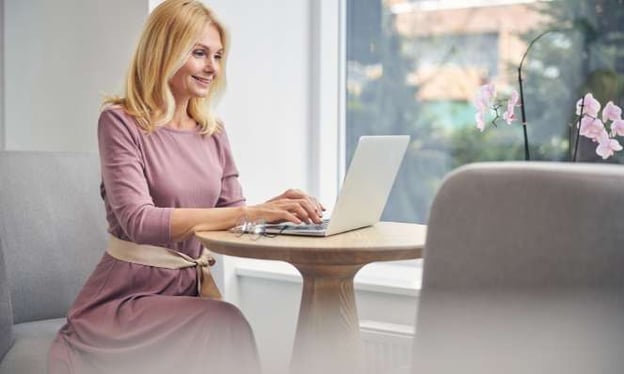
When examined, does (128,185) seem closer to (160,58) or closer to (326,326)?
(160,58)

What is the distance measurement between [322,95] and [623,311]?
84.8 inches

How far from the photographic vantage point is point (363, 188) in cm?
193

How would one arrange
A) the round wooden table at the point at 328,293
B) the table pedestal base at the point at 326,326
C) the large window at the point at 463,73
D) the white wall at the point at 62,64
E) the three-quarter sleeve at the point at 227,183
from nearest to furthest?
the round wooden table at the point at 328,293
the table pedestal base at the point at 326,326
the three-quarter sleeve at the point at 227,183
the large window at the point at 463,73
the white wall at the point at 62,64

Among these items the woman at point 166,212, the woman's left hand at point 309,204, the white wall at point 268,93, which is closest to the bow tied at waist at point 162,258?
the woman at point 166,212

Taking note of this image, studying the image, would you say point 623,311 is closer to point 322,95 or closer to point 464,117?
point 464,117

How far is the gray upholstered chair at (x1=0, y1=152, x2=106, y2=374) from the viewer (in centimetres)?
240

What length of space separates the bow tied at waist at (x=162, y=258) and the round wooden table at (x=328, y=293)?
232 mm

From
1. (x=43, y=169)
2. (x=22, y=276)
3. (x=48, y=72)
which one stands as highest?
(x=48, y=72)

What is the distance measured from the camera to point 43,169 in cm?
253

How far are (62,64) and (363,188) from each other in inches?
63.4

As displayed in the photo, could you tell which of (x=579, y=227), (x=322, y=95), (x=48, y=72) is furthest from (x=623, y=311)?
(x=48, y=72)

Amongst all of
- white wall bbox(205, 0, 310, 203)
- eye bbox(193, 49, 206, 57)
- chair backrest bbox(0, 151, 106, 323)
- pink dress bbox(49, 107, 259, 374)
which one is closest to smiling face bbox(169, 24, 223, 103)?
eye bbox(193, 49, 206, 57)

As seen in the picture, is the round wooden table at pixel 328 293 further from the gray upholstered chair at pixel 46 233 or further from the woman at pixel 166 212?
the gray upholstered chair at pixel 46 233

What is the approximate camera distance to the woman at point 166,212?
2016 mm
